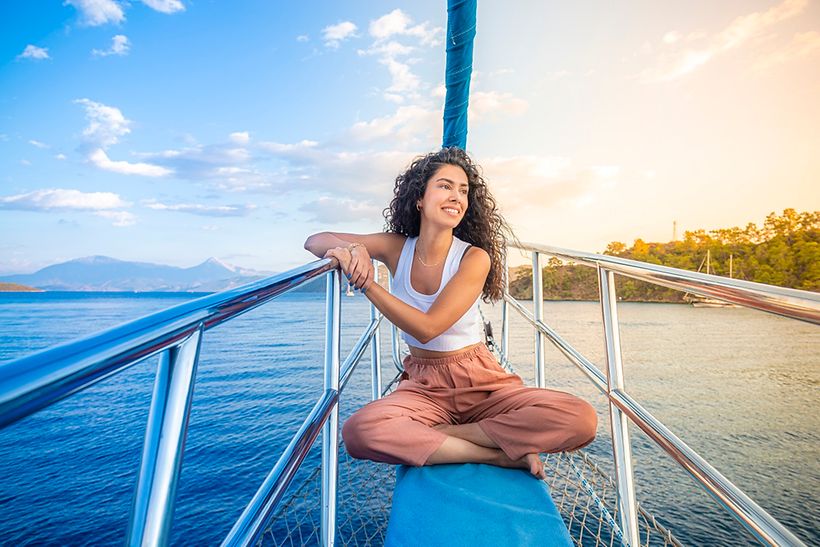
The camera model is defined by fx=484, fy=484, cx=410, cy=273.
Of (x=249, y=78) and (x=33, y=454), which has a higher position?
(x=249, y=78)

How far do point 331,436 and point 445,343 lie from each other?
0.66 meters

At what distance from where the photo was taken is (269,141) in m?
39.9

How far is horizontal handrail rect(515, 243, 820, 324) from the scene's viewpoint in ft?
2.25

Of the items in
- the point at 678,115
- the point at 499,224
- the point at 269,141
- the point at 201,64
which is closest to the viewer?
the point at 499,224

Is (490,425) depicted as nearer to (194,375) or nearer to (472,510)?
(472,510)

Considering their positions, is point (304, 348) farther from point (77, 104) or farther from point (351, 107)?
point (77, 104)

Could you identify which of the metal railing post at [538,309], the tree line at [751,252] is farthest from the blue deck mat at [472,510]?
the tree line at [751,252]

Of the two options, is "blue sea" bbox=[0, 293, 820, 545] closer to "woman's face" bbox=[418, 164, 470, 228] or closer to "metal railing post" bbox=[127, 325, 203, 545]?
"metal railing post" bbox=[127, 325, 203, 545]

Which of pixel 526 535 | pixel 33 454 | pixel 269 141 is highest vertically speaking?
pixel 269 141

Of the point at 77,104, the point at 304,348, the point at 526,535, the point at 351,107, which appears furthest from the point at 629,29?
the point at 77,104

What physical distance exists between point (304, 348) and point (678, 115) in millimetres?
20691

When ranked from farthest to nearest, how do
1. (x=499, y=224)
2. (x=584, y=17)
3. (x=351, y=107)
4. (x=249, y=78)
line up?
(x=249, y=78) → (x=351, y=107) → (x=584, y=17) → (x=499, y=224)

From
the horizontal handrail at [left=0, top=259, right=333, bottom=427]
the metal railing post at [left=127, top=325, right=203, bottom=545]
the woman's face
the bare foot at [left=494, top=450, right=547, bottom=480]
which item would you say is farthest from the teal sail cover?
the metal railing post at [left=127, top=325, right=203, bottom=545]

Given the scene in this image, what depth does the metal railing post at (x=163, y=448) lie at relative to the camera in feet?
1.43
